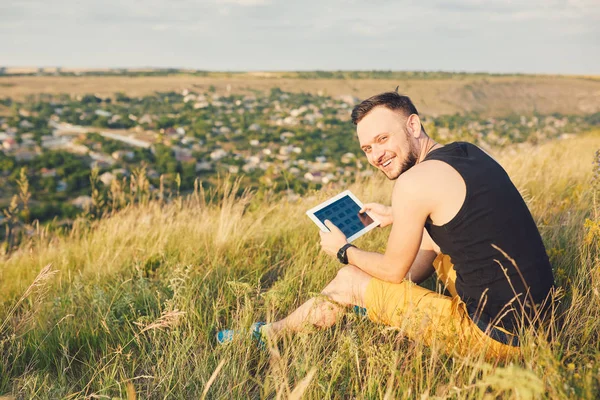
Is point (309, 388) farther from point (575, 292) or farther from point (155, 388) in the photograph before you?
point (575, 292)

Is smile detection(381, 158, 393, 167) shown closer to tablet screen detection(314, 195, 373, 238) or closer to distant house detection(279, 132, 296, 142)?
tablet screen detection(314, 195, 373, 238)

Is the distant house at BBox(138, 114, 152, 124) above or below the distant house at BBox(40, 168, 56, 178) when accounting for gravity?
above

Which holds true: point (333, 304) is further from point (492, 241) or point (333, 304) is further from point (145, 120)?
point (145, 120)

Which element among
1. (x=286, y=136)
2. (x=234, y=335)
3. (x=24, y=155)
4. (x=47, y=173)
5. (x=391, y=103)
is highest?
(x=391, y=103)

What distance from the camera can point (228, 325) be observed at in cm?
255

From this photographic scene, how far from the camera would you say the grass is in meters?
1.75

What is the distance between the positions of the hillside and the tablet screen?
143 feet

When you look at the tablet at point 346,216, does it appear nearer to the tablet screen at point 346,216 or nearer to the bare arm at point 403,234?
the tablet screen at point 346,216

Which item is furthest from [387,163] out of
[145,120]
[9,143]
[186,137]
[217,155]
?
[145,120]

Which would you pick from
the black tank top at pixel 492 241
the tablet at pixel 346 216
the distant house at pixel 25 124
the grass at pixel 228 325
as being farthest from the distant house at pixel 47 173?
the black tank top at pixel 492 241

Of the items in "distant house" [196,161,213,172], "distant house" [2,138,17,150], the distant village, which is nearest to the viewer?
the distant village

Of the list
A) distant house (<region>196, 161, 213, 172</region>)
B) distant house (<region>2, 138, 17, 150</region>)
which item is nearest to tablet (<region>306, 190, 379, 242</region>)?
distant house (<region>196, 161, 213, 172</region>)

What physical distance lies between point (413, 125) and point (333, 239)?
0.81 m

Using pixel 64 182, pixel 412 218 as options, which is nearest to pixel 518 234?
pixel 412 218
